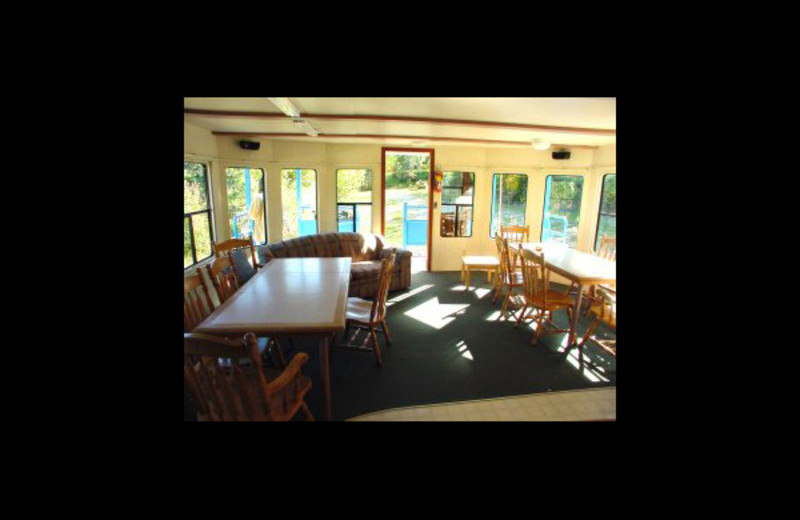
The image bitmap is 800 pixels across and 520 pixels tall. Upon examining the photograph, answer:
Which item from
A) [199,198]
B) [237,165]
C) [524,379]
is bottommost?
[524,379]

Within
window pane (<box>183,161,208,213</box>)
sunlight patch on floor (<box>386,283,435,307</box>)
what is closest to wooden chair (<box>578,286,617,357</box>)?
sunlight patch on floor (<box>386,283,435,307</box>)

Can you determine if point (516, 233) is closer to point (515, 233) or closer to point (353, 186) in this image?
point (515, 233)

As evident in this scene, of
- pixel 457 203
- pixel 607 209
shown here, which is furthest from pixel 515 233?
pixel 607 209

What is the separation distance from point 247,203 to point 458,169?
10.9 ft

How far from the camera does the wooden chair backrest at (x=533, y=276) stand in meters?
3.21

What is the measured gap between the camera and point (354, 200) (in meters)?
5.57

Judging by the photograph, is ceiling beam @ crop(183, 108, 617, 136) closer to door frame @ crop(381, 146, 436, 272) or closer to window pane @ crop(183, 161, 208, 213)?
window pane @ crop(183, 161, 208, 213)

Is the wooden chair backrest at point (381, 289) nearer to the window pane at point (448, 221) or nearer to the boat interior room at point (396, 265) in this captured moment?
the boat interior room at point (396, 265)

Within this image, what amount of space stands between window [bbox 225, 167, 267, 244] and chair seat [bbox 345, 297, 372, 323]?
242 cm

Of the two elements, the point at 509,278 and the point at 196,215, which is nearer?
the point at 196,215
